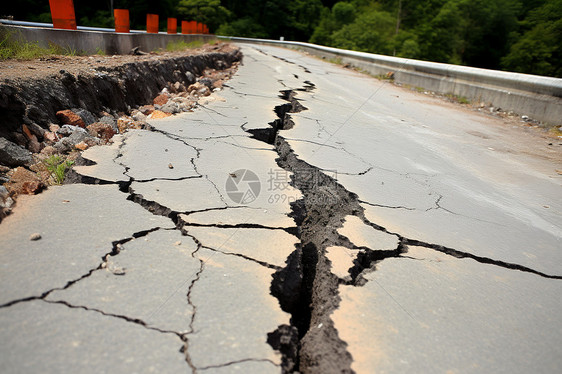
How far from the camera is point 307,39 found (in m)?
43.6

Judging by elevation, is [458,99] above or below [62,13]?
below

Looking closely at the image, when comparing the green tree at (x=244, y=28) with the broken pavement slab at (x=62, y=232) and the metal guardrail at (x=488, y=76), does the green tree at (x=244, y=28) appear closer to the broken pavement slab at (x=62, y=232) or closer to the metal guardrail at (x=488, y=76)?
the metal guardrail at (x=488, y=76)

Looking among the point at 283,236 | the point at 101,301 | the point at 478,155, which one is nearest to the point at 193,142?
the point at 283,236

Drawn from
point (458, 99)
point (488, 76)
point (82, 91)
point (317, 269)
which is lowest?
point (317, 269)

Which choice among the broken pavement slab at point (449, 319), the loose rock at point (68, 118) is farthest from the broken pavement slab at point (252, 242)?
the loose rock at point (68, 118)

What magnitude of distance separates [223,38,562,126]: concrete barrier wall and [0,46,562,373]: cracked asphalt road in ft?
Result: 8.22

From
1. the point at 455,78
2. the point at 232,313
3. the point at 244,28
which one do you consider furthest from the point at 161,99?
the point at 244,28

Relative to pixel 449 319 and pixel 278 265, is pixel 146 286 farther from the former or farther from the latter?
pixel 449 319

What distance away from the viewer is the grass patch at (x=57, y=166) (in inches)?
79.7

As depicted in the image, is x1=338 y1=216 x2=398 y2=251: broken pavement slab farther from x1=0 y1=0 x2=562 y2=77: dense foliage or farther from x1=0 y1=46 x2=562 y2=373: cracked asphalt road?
x1=0 y1=0 x2=562 y2=77: dense foliage

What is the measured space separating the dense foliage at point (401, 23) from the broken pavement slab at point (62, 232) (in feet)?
72.0

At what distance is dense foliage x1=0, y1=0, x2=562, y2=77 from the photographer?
25984 millimetres

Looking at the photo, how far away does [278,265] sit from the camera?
4.81 ft

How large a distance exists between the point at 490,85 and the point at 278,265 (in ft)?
19.4
